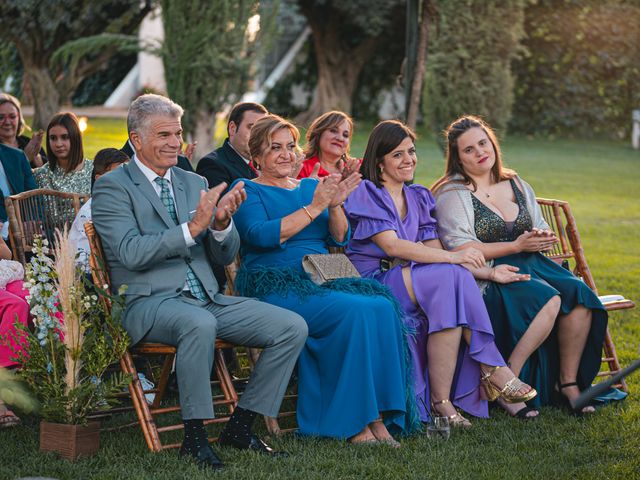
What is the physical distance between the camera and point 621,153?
23.1 metres

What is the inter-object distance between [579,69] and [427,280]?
2310cm

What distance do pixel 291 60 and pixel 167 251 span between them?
80.8 ft

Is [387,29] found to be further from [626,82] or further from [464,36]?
[464,36]

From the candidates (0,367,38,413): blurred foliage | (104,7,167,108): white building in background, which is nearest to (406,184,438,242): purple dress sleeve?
(0,367,38,413): blurred foliage

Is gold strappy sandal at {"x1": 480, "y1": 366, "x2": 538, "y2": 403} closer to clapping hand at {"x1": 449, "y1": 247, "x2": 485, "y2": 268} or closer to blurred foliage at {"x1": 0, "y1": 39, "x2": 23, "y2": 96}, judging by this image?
clapping hand at {"x1": 449, "y1": 247, "x2": 485, "y2": 268}

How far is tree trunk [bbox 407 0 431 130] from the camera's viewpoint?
8047mm

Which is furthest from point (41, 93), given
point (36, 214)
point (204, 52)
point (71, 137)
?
point (36, 214)

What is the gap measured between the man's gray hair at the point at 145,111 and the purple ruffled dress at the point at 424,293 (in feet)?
3.99

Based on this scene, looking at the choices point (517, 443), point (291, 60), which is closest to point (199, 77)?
point (517, 443)

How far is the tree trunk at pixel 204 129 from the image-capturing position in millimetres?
12820

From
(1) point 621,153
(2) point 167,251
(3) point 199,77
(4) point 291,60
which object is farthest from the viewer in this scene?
(4) point 291,60

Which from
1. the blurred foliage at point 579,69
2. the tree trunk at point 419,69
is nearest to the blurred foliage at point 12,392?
the tree trunk at point 419,69

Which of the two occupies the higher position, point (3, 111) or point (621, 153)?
point (3, 111)

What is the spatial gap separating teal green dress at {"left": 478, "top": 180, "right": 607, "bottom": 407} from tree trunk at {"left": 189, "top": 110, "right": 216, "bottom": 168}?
25.4 ft
